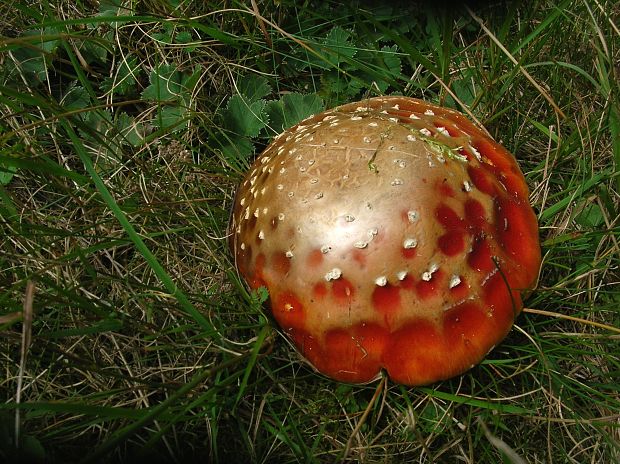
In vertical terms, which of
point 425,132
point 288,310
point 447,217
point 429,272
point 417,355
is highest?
point 425,132

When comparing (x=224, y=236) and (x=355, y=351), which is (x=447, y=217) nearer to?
(x=355, y=351)

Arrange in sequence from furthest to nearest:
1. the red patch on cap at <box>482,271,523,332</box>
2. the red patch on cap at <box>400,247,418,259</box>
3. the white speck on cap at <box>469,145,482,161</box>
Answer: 1. the white speck on cap at <box>469,145,482,161</box>
2. the red patch on cap at <box>482,271,523,332</box>
3. the red patch on cap at <box>400,247,418,259</box>

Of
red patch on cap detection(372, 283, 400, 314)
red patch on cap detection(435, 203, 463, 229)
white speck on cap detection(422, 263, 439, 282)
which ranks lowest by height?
red patch on cap detection(372, 283, 400, 314)

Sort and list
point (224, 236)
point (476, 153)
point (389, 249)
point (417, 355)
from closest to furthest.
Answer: point (389, 249)
point (417, 355)
point (476, 153)
point (224, 236)

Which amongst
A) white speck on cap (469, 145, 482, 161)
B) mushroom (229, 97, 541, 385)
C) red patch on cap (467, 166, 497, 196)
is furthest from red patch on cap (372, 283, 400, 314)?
white speck on cap (469, 145, 482, 161)

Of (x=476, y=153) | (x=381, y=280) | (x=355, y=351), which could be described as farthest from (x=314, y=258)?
(x=476, y=153)

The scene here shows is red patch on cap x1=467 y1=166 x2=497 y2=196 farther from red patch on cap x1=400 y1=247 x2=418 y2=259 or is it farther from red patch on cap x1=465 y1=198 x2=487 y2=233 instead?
red patch on cap x1=400 y1=247 x2=418 y2=259

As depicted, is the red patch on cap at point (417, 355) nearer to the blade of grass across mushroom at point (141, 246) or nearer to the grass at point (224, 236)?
the grass at point (224, 236)
